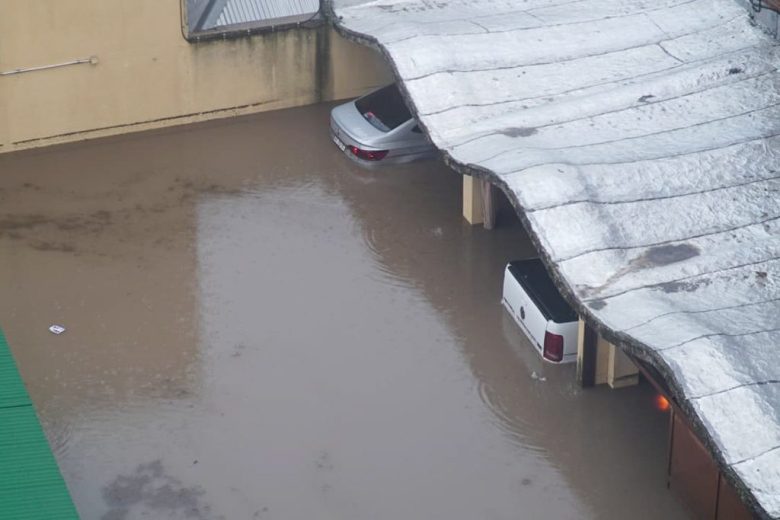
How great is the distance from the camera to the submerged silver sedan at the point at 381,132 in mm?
22500

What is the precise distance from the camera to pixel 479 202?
68.4 ft

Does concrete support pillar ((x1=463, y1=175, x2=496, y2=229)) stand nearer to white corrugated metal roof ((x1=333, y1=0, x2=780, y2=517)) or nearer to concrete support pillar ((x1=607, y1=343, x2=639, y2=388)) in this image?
white corrugated metal roof ((x1=333, y1=0, x2=780, y2=517))

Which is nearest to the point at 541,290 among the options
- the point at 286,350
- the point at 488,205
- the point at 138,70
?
the point at 488,205

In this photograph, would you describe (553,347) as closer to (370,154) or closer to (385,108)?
(370,154)

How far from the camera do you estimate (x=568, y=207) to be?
55.2 ft

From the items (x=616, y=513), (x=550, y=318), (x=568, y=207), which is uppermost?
(x=568, y=207)

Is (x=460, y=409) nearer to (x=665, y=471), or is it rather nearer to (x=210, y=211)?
(x=665, y=471)

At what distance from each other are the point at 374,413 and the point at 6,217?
25.1 ft

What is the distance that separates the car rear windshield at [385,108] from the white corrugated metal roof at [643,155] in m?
1.35

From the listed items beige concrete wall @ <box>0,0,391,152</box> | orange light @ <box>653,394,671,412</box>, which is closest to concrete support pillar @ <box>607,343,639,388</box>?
orange light @ <box>653,394,671,412</box>

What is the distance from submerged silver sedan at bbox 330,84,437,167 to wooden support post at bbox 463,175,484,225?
1.68 metres

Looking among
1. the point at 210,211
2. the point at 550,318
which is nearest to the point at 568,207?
the point at 550,318

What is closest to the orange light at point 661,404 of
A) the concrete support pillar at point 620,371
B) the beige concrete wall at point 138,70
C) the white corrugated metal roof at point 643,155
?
the concrete support pillar at point 620,371

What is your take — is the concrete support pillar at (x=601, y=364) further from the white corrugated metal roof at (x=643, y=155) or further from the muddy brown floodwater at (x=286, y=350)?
the white corrugated metal roof at (x=643, y=155)
